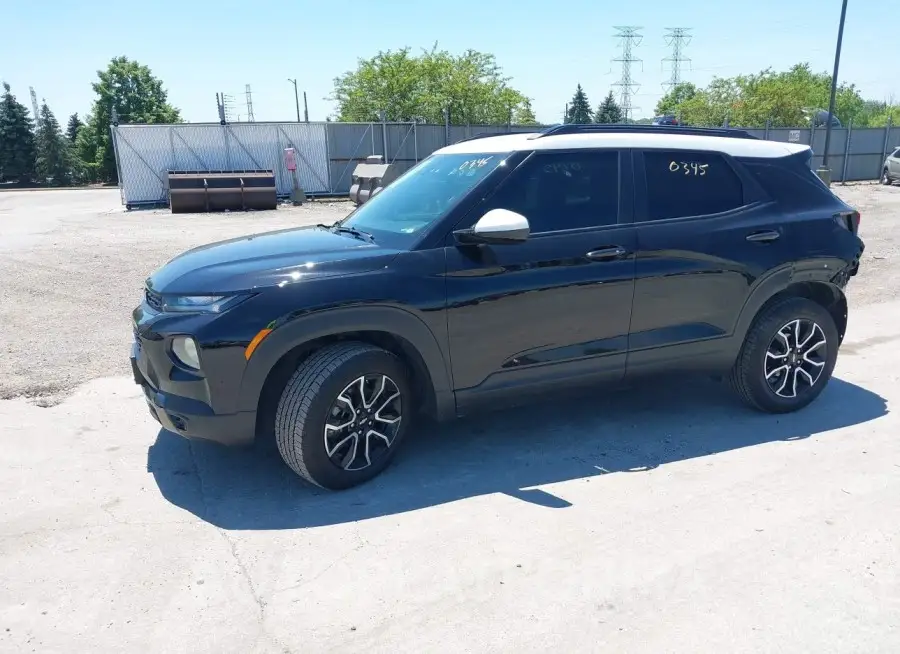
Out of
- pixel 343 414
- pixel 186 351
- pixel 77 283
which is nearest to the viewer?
pixel 186 351

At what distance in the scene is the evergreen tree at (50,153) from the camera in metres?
50.9

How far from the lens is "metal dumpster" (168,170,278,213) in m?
20.0

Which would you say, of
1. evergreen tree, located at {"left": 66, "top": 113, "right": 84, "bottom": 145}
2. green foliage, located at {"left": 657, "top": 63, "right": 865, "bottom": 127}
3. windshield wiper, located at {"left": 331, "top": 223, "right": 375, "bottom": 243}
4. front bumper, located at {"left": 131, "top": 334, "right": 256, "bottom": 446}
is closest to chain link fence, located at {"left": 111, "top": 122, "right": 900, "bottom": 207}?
windshield wiper, located at {"left": 331, "top": 223, "right": 375, "bottom": 243}

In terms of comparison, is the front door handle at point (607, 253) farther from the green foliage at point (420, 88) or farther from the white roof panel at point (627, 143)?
the green foliage at point (420, 88)

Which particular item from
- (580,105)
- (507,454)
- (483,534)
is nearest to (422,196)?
(507,454)

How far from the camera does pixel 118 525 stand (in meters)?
3.37

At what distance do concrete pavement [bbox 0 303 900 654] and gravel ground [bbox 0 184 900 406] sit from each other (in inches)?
44.1

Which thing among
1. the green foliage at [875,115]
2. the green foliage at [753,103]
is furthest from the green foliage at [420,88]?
the green foliage at [875,115]

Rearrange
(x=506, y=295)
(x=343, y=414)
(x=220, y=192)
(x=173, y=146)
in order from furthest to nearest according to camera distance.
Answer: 1. (x=173, y=146)
2. (x=220, y=192)
3. (x=506, y=295)
4. (x=343, y=414)

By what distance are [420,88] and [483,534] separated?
156ft

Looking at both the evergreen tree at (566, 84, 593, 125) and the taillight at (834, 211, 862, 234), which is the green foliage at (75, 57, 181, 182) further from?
the taillight at (834, 211, 862, 234)

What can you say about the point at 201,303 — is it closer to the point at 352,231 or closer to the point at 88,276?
the point at 352,231

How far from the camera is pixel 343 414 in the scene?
358 centimetres

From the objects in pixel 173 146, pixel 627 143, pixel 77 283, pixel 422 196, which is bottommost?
pixel 77 283
